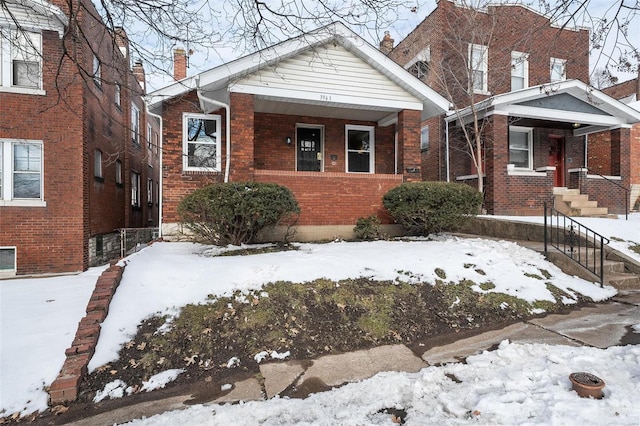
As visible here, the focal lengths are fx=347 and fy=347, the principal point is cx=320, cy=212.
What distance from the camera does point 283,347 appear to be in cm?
398

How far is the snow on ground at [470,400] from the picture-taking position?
8.42 ft

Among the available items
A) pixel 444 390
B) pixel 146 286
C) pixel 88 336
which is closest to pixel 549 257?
pixel 444 390

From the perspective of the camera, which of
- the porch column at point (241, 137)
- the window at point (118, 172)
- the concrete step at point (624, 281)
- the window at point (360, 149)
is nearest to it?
the concrete step at point (624, 281)

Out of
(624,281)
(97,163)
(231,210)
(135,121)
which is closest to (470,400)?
(231,210)

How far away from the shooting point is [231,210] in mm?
6676

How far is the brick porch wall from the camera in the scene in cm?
910

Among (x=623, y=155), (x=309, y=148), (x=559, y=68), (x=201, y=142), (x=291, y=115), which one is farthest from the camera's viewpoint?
(x=559, y=68)

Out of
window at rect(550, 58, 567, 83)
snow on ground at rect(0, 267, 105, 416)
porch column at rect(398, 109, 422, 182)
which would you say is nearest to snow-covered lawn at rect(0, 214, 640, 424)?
snow on ground at rect(0, 267, 105, 416)

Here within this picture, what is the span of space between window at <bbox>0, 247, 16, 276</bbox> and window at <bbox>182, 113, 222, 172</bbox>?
4979 millimetres

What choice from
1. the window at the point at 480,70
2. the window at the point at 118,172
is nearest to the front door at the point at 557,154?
the window at the point at 480,70

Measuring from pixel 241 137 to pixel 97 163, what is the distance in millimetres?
5826

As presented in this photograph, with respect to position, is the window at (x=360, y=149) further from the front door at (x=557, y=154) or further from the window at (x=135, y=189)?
the window at (x=135, y=189)

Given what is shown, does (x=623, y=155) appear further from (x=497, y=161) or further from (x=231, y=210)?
(x=231, y=210)

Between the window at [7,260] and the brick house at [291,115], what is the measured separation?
3963mm
